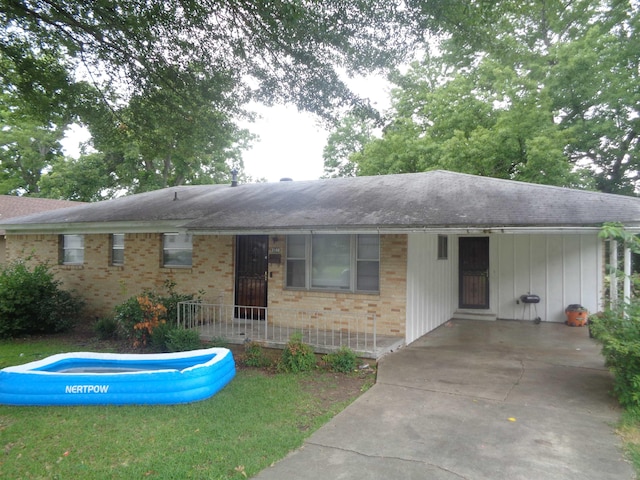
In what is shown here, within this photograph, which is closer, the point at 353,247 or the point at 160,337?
the point at 160,337

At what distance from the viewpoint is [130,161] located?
26250 millimetres

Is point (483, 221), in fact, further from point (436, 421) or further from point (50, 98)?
point (50, 98)

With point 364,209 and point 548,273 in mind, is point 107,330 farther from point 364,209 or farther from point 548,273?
point 548,273

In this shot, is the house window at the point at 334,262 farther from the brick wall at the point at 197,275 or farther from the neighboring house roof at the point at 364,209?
the neighboring house roof at the point at 364,209

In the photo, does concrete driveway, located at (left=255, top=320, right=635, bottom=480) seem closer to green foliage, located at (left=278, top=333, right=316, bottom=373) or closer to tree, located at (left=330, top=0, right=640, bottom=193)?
green foliage, located at (left=278, top=333, right=316, bottom=373)

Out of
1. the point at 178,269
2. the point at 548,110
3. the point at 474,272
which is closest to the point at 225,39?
the point at 178,269

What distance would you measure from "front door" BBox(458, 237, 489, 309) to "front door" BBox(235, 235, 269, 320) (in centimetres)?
566

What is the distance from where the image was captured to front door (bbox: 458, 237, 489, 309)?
11.4 metres

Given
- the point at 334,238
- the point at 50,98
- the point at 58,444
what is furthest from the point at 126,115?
the point at 58,444

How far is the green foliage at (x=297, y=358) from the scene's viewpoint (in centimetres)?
659

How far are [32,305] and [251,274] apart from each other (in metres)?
5.54

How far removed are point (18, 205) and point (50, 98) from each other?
1684 cm

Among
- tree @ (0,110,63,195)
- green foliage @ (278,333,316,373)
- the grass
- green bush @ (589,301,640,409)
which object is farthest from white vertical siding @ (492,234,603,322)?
tree @ (0,110,63,195)

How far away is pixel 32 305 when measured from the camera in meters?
10.2
